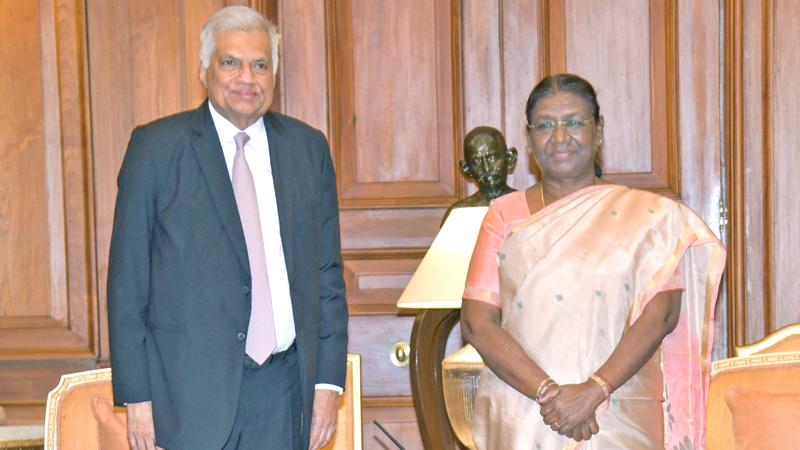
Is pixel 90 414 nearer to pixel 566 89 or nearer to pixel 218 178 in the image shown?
pixel 218 178

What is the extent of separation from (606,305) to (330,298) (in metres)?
0.59

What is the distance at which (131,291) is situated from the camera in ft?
7.14

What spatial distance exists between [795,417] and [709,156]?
1.00m

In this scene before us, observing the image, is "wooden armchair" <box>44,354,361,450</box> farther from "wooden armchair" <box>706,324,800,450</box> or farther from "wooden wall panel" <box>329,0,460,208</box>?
"wooden armchair" <box>706,324,800,450</box>

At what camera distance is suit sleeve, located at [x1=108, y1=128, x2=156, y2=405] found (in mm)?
2174

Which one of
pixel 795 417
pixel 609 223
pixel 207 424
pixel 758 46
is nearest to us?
pixel 207 424

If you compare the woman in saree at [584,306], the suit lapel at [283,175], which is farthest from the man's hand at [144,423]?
the woman in saree at [584,306]

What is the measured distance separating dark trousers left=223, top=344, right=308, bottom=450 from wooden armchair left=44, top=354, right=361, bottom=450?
0.93 metres

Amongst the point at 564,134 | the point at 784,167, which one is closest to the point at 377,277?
the point at 784,167

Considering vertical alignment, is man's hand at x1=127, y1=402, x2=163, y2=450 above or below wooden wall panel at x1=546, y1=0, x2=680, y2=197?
below

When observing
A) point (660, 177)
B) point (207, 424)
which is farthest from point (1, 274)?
point (660, 177)

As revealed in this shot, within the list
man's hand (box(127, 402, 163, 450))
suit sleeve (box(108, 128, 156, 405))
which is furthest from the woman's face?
man's hand (box(127, 402, 163, 450))

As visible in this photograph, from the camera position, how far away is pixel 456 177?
12.6ft

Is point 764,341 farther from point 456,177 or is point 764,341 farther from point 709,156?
point 456,177
